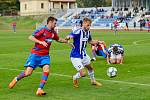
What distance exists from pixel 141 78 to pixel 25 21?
267ft

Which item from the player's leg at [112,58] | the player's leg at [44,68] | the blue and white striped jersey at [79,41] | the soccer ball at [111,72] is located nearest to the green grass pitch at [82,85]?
the soccer ball at [111,72]

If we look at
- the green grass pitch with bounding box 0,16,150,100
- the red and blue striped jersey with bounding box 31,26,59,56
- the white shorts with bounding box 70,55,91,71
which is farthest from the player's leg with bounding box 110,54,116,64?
the red and blue striped jersey with bounding box 31,26,59,56

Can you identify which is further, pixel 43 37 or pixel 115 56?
pixel 115 56

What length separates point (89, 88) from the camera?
39.8 ft

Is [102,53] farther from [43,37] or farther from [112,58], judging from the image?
[43,37]

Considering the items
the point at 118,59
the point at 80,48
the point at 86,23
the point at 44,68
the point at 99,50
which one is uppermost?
the point at 86,23

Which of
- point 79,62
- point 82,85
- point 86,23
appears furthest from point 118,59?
point 86,23

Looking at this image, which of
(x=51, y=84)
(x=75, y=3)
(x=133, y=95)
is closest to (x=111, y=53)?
(x=51, y=84)

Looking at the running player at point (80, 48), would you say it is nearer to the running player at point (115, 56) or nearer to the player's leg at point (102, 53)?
the running player at point (115, 56)

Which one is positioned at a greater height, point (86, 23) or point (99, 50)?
point (86, 23)

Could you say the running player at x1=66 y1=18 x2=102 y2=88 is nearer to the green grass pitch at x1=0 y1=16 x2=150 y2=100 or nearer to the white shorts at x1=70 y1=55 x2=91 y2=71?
the white shorts at x1=70 y1=55 x2=91 y2=71

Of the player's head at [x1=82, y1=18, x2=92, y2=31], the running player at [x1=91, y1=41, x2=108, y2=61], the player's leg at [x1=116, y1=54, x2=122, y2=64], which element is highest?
the player's head at [x1=82, y1=18, x2=92, y2=31]

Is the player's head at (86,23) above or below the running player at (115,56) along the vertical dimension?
above

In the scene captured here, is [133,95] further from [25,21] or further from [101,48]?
[25,21]
